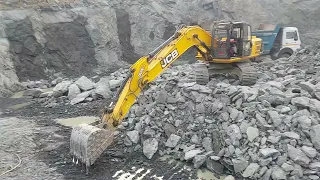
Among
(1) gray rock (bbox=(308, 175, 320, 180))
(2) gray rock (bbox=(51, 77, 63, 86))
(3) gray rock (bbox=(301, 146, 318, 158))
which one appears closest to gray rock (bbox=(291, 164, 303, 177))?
(1) gray rock (bbox=(308, 175, 320, 180))

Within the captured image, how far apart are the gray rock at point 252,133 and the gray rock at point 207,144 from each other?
2.72 feet

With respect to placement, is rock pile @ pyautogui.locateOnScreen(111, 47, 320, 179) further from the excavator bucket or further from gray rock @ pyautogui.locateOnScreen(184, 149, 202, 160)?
the excavator bucket

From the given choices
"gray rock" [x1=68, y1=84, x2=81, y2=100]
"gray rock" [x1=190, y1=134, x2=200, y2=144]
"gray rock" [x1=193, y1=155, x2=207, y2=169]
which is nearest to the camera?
"gray rock" [x1=193, y1=155, x2=207, y2=169]

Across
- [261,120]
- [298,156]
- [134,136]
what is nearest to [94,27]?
[134,136]

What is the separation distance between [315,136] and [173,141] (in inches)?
108

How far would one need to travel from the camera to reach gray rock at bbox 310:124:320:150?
5758 mm

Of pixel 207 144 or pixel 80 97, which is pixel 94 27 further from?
pixel 207 144

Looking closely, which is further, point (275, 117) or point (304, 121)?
point (275, 117)

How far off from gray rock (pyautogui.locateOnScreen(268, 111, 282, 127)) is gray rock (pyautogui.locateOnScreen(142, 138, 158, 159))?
94.5 inches

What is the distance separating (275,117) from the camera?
6.30 meters

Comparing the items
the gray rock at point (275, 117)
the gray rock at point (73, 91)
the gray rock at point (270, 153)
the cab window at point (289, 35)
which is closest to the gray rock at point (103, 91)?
the gray rock at point (73, 91)

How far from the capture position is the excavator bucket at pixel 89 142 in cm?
582

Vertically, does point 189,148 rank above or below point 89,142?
below

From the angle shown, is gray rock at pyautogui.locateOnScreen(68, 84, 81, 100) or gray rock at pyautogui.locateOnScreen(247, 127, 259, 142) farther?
gray rock at pyautogui.locateOnScreen(68, 84, 81, 100)
